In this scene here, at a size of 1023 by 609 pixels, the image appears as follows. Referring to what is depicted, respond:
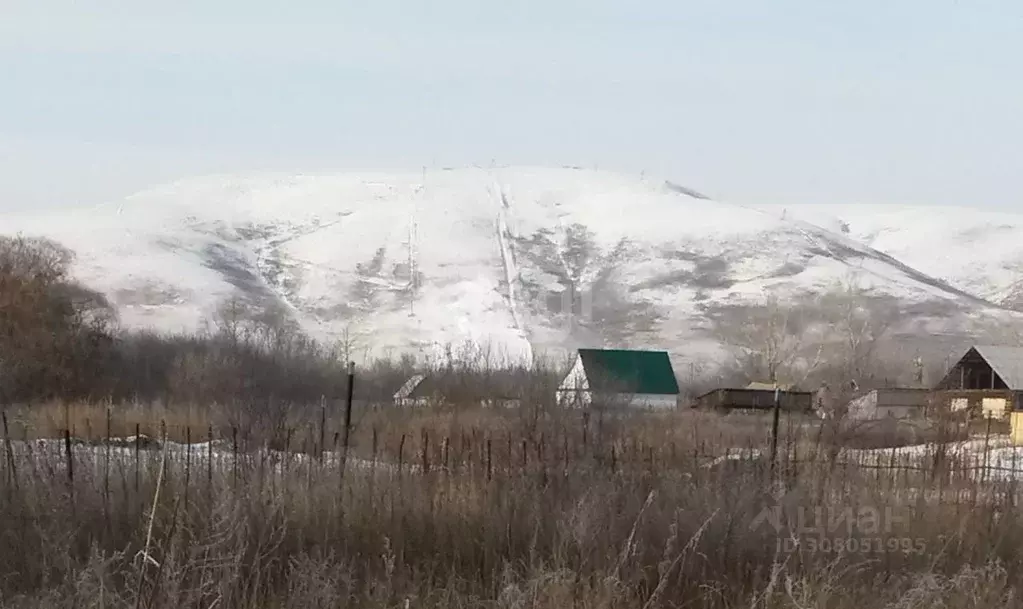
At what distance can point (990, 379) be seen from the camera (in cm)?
3966

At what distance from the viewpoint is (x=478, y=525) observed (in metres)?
7.25

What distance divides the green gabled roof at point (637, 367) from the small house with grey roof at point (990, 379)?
11.5m

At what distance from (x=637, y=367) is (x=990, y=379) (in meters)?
15.0

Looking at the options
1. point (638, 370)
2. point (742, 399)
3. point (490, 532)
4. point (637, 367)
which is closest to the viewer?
point (490, 532)

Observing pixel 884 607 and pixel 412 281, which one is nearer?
pixel 884 607

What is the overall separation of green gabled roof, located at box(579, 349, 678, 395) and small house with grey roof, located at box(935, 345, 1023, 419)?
1149 cm

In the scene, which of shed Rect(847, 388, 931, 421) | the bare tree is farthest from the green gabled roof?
the bare tree

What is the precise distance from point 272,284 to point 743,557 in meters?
85.7

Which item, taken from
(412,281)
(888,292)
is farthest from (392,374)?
(888,292)

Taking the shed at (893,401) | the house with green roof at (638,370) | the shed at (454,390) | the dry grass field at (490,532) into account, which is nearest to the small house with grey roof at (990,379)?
the shed at (893,401)

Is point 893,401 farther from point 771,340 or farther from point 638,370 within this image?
point 771,340

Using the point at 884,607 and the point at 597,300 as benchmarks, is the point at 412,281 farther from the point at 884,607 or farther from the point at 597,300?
the point at 884,607

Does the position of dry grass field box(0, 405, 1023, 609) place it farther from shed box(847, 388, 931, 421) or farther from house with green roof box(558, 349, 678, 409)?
house with green roof box(558, 349, 678, 409)

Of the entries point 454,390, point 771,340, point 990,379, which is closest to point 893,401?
point 990,379
